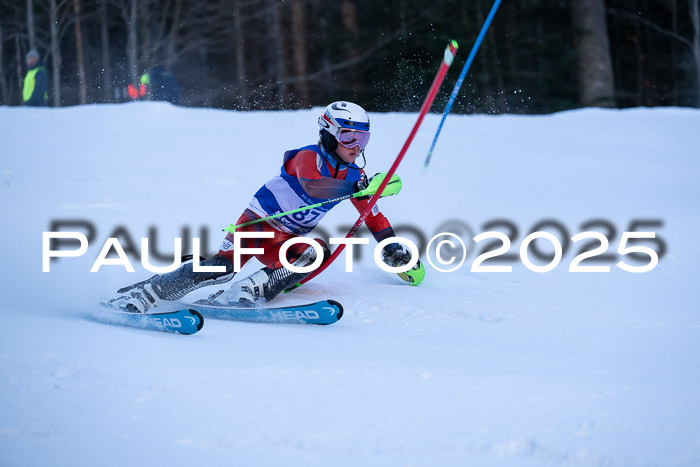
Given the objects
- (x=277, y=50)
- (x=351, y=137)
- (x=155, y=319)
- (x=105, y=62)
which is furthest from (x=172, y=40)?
(x=155, y=319)

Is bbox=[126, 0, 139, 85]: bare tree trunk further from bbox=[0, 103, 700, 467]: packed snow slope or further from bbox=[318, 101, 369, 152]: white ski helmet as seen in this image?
bbox=[318, 101, 369, 152]: white ski helmet

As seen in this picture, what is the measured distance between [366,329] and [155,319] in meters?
1.03

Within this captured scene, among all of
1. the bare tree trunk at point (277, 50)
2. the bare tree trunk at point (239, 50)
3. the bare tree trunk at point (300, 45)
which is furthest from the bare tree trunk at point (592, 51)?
the bare tree trunk at point (239, 50)

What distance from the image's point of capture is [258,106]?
1670cm

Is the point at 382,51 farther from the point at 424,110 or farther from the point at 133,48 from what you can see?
the point at 424,110

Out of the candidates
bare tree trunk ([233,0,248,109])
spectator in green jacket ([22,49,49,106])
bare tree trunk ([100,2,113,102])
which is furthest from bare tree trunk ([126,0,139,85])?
spectator in green jacket ([22,49,49,106])

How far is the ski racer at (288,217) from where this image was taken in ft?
13.1

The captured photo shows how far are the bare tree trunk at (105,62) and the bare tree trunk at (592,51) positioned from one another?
40.2ft

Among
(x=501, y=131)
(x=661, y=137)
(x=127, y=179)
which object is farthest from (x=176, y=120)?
(x=661, y=137)

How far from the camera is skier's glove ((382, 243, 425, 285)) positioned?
15.3 ft

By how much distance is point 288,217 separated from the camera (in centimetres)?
424

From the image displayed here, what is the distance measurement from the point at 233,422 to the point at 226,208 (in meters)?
4.46

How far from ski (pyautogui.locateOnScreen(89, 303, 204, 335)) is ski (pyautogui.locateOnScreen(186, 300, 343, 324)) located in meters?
0.33

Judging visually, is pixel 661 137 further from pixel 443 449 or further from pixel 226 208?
pixel 443 449
